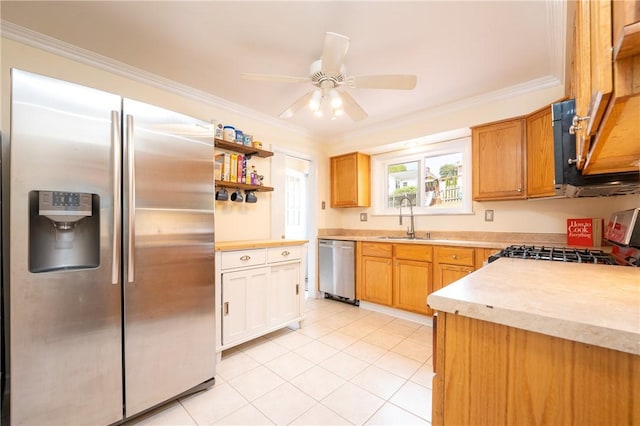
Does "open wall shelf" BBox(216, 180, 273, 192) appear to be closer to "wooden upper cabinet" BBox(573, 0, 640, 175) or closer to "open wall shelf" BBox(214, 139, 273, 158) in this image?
"open wall shelf" BBox(214, 139, 273, 158)

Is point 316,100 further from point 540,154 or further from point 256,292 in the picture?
point 540,154

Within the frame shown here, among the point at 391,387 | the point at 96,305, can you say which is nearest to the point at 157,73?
the point at 96,305

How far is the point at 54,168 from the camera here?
124 cm

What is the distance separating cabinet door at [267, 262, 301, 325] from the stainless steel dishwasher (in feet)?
3.06

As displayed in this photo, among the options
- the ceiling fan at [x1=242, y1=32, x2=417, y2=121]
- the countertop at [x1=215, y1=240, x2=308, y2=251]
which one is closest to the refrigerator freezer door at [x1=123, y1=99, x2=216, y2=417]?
the countertop at [x1=215, y1=240, x2=308, y2=251]

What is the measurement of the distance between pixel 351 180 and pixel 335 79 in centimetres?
197

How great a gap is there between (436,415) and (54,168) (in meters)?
1.85

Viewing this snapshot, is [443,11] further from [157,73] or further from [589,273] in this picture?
[157,73]

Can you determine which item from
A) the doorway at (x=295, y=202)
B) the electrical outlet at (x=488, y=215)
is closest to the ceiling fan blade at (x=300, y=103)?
the doorway at (x=295, y=202)

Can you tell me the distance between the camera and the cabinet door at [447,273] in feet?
8.32

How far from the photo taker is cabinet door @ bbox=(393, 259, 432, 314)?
9.08ft

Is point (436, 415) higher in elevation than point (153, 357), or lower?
higher

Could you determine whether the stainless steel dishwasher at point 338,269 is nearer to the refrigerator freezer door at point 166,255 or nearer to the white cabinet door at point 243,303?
the white cabinet door at point 243,303

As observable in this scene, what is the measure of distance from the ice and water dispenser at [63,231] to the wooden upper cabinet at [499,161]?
3163mm
